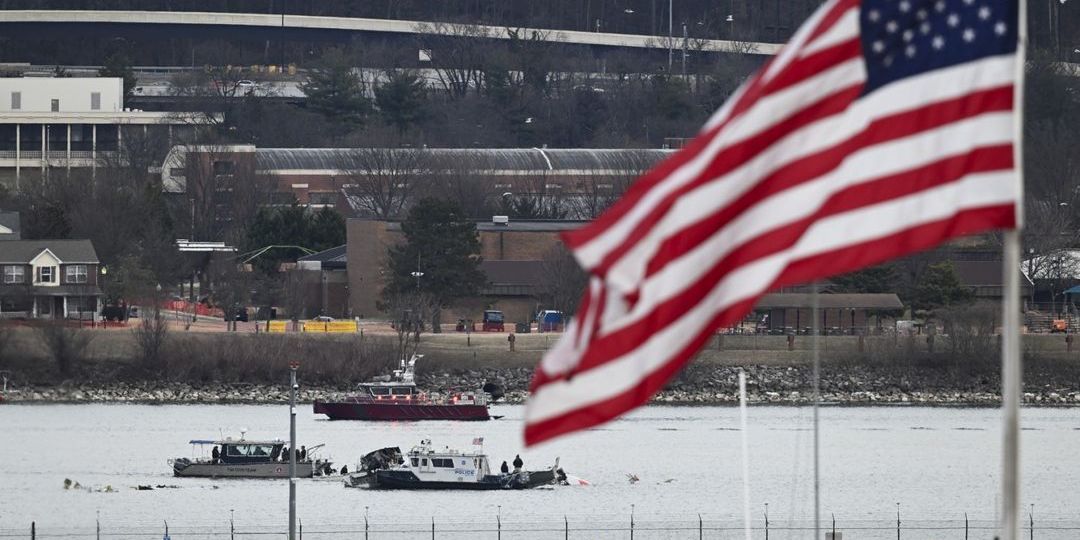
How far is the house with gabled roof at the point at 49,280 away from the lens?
85688 mm

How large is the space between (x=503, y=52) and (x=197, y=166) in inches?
1822

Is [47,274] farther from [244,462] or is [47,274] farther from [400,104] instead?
[400,104]

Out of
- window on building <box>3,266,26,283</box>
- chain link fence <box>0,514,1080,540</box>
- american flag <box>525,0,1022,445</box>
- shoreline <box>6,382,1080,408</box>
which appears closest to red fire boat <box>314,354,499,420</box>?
shoreline <box>6,382,1080,408</box>

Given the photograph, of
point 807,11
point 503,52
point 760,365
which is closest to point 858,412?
point 760,365

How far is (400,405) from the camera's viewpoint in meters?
71.0

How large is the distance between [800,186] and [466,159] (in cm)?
10978

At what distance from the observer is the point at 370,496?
5216 centimetres

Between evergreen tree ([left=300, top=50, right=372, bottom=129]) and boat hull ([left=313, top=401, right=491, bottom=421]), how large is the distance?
68.5m

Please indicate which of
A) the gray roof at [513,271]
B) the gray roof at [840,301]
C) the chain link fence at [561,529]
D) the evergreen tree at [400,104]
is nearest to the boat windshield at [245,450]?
the chain link fence at [561,529]

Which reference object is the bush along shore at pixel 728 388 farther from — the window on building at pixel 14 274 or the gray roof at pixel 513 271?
the gray roof at pixel 513 271

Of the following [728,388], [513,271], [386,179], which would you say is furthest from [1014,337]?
[386,179]

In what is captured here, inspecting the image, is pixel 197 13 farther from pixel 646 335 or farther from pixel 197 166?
pixel 646 335

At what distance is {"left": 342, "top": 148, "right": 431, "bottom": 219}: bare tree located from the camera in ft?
373

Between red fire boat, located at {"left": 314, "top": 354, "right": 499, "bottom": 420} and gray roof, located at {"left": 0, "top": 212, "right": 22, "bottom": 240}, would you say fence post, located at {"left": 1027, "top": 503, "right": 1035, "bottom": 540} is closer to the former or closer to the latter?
red fire boat, located at {"left": 314, "top": 354, "right": 499, "bottom": 420}
